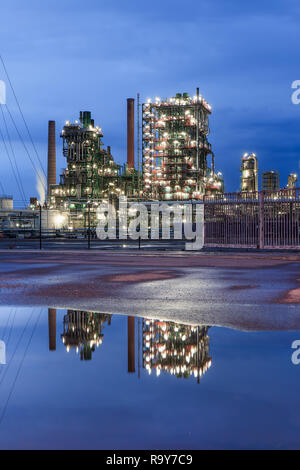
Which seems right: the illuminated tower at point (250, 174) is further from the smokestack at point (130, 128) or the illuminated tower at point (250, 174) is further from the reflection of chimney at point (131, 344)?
the reflection of chimney at point (131, 344)

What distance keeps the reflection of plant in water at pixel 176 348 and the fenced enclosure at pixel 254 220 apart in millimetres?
19400

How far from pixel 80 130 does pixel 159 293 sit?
228 feet

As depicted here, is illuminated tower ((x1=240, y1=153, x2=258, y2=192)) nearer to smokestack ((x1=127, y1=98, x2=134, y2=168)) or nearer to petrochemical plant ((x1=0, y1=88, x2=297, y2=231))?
petrochemical plant ((x1=0, y1=88, x2=297, y2=231))

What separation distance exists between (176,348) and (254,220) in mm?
21418

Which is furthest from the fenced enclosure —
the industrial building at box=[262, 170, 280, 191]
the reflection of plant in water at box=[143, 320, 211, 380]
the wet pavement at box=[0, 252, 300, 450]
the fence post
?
the industrial building at box=[262, 170, 280, 191]

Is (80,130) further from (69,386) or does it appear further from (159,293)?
(69,386)

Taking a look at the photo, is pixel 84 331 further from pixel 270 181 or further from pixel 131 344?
pixel 270 181

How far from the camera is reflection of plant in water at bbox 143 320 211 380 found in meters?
4.81

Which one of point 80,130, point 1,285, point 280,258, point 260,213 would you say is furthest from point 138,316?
point 80,130

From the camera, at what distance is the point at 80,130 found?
76.5m

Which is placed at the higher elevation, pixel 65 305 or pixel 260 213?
pixel 260 213

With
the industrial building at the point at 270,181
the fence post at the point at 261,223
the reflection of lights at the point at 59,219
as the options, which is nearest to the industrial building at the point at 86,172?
the reflection of lights at the point at 59,219

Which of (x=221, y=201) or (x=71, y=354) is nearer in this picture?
(x=71, y=354)

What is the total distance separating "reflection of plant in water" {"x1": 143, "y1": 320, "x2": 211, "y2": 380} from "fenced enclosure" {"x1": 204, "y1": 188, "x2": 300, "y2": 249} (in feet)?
63.6
